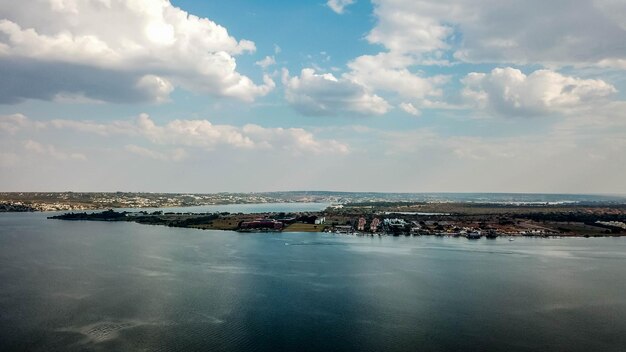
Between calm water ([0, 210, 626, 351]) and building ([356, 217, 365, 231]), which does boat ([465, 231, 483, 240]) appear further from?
building ([356, 217, 365, 231])

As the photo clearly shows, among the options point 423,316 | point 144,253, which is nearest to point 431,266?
point 423,316

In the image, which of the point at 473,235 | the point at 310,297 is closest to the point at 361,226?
the point at 473,235

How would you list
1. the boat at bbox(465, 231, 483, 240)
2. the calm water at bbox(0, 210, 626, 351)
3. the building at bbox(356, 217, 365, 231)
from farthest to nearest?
the building at bbox(356, 217, 365, 231), the boat at bbox(465, 231, 483, 240), the calm water at bbox(0, 210, 626, 351)

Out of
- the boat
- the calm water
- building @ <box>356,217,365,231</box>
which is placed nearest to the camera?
the calm water

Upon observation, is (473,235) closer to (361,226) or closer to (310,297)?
(361,226)

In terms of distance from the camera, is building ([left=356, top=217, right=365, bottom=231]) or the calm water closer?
the calm water

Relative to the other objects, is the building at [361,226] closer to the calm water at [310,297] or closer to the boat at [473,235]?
the boat at [473,235]

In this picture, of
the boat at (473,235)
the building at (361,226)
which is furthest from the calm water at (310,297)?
the building at (361,226)

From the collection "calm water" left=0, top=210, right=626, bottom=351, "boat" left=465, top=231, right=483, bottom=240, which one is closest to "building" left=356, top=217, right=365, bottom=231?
"boat" left=465, top=231, right=483, bottom=240
